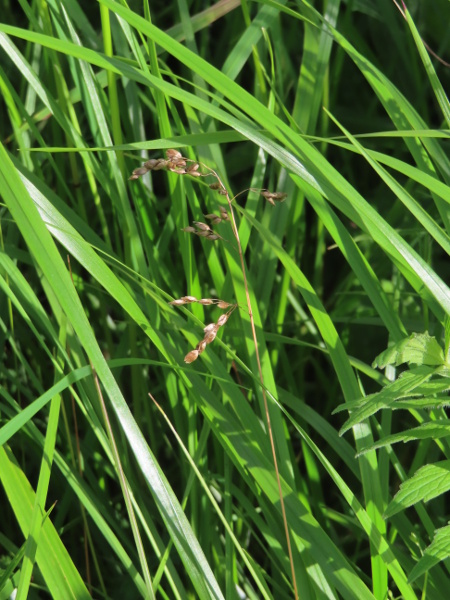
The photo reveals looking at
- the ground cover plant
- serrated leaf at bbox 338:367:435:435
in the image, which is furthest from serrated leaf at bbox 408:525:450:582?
serrated leaf at bbox 338:367:435:435

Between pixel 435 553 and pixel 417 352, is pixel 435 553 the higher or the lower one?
the lower one

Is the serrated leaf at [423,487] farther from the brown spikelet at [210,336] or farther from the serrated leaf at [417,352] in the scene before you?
the brown spikelet at [210,336]

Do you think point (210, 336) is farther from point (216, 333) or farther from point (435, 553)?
point (435, 553)

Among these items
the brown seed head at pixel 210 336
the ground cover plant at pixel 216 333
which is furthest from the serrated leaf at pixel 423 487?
the brown seed head at pixel 210 336

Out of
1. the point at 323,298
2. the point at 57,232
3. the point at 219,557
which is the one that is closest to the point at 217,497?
the point at 219,557

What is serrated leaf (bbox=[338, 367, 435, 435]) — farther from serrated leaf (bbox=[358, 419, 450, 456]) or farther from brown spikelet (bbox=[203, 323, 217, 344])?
brown spikelet (bbox=[203, 323, 217, 344])

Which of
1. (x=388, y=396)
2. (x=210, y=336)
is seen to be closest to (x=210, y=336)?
(x=210, y=336)
